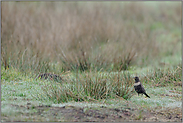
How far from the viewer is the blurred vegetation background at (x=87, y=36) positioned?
25.7 ft

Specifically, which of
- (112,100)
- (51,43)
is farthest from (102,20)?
(112,100)

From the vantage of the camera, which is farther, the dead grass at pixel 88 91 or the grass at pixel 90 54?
the grass at pixel 90 54

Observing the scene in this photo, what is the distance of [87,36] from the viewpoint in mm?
10945

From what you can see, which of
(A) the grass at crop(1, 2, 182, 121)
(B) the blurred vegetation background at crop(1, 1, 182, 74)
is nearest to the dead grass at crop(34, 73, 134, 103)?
(A) the grass at crop(1, 2, 182, 121)

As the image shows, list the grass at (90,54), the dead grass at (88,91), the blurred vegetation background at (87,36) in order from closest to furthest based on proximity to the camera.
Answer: the dead grass at (88,91) < the grass at (90,54) < the blurred vegetation background at (87,36)

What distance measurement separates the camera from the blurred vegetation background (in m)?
7.83

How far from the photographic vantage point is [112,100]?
4.88 m

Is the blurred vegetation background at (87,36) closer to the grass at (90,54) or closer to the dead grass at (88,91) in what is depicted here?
the grass at (90,54)

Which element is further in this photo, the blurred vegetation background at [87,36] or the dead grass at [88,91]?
the blurred vegetation background at [87,36]

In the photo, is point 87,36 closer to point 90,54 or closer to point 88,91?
point 90,54

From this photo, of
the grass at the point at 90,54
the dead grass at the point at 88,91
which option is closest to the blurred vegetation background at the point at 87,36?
the grass at the point at 90,54

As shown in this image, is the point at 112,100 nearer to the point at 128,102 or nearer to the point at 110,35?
the point at 128,102

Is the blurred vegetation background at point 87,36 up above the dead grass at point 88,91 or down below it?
above

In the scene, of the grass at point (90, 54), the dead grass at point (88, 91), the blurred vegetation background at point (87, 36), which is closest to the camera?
the dead grass at point (88, 91)
